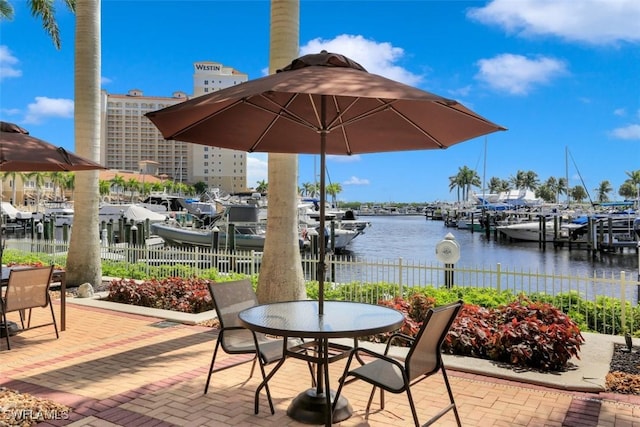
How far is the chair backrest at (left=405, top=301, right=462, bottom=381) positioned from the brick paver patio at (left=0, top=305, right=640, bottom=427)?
24.6 inches

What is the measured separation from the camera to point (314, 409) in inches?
158

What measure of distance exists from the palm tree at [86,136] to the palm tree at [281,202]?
4812 mm

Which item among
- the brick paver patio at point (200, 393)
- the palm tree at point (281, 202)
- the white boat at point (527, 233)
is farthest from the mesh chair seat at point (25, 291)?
the white boat at point (527, 233)

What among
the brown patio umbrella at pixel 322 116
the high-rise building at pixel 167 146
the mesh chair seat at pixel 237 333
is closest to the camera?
the brown patio umbrella at pixel 322 116

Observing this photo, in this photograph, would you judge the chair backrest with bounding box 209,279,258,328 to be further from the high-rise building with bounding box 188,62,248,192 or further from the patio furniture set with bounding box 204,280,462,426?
the high-rise building with bounding box 188,62,248,192

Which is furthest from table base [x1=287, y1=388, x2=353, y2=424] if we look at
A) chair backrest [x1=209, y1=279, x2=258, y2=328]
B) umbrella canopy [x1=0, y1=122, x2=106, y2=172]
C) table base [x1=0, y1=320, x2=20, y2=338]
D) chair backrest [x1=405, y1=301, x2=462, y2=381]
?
table base [x1=0, y1=320, x2=20, y2=338]

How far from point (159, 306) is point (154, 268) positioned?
4.27 metres

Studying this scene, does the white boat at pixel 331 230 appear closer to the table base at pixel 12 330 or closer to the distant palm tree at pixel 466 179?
the table base at pixel 12 330

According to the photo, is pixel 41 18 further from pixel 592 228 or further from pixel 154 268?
pixel 592 228

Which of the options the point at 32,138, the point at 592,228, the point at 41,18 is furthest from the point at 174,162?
the point at 32,138

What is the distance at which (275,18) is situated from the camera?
7.55m

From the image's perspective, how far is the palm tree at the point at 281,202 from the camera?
750 cm

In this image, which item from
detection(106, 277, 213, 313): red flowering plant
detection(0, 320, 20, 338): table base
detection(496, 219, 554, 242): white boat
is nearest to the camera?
detection(0, 320, 20, 338): table base

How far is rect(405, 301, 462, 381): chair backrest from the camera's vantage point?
134 inches
